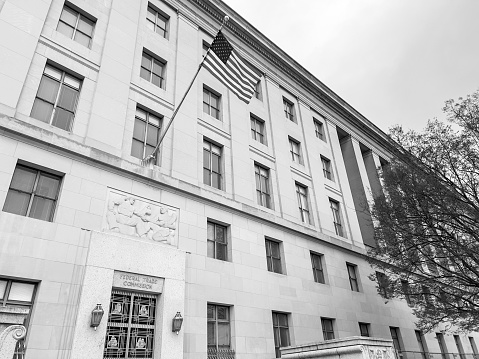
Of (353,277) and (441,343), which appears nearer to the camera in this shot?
(353,277)

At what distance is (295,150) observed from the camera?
80.3ft

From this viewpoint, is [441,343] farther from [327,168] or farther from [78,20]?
[78,20]

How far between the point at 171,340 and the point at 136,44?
43.7 feet

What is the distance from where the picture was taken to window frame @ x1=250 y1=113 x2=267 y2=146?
2170 cm

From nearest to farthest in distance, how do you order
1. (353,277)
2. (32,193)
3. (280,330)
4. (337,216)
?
(32,193), (280,330), (353,277), (337,216)

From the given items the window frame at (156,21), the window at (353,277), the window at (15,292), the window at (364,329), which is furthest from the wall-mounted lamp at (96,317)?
the window at (353,277)

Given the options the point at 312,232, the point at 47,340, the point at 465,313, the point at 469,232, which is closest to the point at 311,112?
the point at 312,232

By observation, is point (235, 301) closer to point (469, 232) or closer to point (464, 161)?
point (469, 232)

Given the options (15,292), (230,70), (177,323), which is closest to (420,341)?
(177,323)

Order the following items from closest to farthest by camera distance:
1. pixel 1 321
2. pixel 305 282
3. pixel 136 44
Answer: pixel 1 321
pixel 136 44
pixel 305 282

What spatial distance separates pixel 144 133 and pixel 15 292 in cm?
797

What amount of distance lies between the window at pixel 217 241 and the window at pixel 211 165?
2.29m

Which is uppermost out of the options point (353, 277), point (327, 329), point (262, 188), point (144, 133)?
point (144, 133)

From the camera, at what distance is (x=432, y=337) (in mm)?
26719
